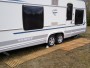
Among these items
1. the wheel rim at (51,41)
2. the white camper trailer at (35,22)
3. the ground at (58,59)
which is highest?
the white camper trailer at (35,22)

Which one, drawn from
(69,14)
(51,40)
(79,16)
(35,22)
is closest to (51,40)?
(51,40)

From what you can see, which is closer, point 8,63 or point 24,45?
point 8,63

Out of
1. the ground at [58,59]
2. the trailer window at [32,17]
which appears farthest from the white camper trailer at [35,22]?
the ground at [58,59]

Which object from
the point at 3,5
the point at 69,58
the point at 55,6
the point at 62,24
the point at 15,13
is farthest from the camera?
the point at 62,24

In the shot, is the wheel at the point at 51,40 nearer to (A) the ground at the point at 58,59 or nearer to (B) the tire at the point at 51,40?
(B) the tire at the point at 51,40

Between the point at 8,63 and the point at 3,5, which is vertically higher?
the point at 3,5

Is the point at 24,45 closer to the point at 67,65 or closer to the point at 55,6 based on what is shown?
the point at 67,65

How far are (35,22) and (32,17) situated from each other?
0.28 meters

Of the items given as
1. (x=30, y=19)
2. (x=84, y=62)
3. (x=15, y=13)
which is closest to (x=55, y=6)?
(x=30, y=19)

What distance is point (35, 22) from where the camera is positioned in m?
7.93

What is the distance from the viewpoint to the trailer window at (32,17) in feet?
→ 24.4

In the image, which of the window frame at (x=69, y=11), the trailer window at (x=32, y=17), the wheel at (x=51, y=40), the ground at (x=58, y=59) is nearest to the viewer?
the ground at (x=58, y=59)

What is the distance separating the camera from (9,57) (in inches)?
301

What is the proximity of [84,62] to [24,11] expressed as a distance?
10.4 ft
